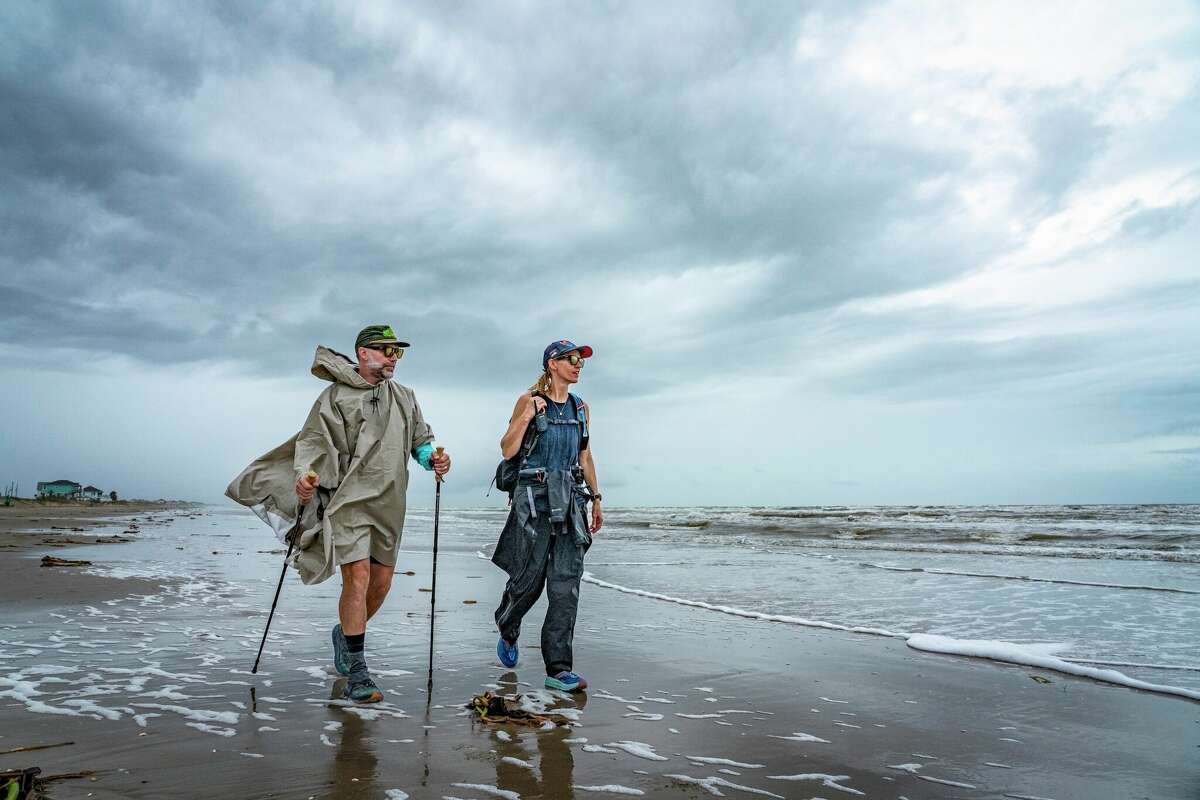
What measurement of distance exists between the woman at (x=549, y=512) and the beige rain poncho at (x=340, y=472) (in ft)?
2.57

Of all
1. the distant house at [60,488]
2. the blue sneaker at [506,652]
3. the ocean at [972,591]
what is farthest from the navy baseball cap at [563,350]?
the distant house at [60,488]

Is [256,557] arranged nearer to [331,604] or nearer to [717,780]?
[331,604]

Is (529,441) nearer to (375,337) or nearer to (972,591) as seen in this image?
(375,337)

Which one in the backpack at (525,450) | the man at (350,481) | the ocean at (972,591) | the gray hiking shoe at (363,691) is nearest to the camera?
the gray hiking shoe at (363,691)

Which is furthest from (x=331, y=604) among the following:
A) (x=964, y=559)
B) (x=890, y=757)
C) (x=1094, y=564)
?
(x=1094, y=564)

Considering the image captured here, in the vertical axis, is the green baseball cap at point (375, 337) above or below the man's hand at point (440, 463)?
above

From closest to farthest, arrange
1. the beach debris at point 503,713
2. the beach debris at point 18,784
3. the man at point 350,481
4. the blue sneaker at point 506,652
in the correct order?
the beach debris at point 18,784 → the beach debris at point 503,713 → the man at point 350,481 → the blue sneaker at point 506,652

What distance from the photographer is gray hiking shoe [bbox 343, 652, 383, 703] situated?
4.29 metres

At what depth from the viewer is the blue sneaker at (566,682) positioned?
4754 mm

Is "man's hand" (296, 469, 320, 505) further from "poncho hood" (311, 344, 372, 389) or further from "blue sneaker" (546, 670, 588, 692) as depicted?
"blue sneaker" (546, 670, 588, 692)

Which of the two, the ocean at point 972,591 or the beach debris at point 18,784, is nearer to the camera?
the beach debris at point 18,784

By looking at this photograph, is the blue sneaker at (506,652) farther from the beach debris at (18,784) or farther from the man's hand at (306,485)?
the beach debris at (18,784)

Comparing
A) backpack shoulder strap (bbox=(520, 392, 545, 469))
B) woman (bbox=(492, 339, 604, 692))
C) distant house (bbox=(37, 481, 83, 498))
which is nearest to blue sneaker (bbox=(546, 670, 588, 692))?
woman (bbox=(492, 339, 604, 692))

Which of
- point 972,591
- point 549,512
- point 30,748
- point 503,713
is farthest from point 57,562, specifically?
point 972,591
